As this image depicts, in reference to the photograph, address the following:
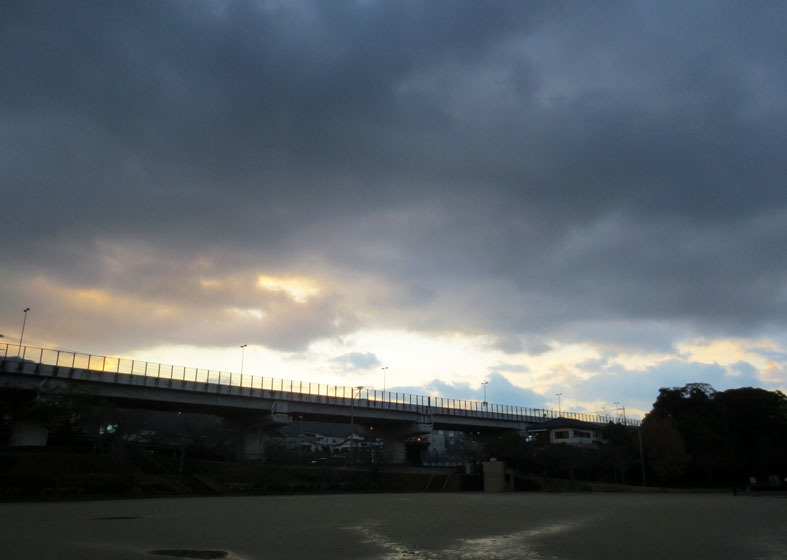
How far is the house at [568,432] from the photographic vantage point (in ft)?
323

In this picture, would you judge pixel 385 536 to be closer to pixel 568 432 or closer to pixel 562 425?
pixel 568 432

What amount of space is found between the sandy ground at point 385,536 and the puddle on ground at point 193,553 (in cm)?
3

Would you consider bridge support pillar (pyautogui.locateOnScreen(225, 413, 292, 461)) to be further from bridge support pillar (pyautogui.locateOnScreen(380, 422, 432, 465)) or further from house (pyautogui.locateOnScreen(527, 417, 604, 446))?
house (pyautogui.locateOnScreen(527, 417, 604, 446))

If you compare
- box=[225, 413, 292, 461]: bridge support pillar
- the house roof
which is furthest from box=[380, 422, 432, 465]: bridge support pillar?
box=[225, 413, 292, 461]: bridge support pillar

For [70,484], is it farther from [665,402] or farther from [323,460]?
[665,402]

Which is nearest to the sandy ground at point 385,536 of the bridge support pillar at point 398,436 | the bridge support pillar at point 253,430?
the bridge support pillar at point 253,430

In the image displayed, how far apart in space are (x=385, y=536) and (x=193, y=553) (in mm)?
6906

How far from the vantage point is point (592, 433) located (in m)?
102

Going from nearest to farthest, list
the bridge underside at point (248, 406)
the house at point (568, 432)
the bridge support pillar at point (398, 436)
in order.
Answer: the bridge underside at point (248, 406)
the bridge support pillar at point (398, 436)
the house at point (568, 432)

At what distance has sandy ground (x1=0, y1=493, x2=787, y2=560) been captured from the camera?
15523 millimetres

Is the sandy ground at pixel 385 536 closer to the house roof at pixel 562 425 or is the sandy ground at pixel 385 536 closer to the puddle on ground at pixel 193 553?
the puddle on ground at pixel 193 553

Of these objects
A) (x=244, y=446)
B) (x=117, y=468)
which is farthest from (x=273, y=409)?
(x=117, y=468)

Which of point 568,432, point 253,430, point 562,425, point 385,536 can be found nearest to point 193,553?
point 385,536

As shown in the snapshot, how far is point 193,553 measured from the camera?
1559 cm
